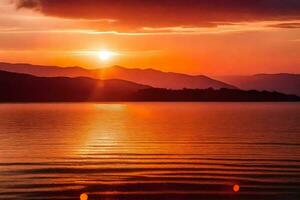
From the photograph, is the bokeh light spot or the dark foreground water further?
the bokeh light spot

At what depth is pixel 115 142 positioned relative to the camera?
323ft

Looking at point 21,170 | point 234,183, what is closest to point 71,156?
point 21,170

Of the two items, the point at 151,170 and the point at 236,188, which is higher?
the point at 151,170

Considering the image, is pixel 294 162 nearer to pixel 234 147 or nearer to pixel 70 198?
pixel 234 147

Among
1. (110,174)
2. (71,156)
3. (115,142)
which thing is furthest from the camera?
(115,142)

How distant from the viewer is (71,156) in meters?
74.2

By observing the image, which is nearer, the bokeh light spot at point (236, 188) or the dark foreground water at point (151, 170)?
Answer: the dark foreground water at point (151, 170)

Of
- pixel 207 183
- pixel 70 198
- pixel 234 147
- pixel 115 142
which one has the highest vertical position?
pixel 115 142

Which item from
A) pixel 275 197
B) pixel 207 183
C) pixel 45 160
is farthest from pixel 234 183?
pixel 45 160

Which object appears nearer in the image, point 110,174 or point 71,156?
Result: point 110,174

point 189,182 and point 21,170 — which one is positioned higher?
point 21,170

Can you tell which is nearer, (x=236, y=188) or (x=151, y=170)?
(x=236, y=188)

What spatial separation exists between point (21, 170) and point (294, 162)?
2812cm

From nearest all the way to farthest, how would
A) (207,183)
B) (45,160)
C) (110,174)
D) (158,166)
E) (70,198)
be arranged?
(70,198) → (207,183) → (110,174) → (158,166) → (45,160)
